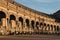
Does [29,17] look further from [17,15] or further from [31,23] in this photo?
[17,15]

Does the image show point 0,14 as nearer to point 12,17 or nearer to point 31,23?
point 12,17

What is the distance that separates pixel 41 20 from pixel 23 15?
1510 centimetres

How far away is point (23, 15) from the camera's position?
53.8 meters

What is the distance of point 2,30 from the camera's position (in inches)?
1312

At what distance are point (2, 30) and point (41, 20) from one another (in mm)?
35543

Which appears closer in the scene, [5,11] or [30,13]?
[5,11]

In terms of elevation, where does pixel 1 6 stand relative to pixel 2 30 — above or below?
above

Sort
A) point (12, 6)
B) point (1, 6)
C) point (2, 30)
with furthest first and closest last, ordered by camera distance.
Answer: point (12, 6) → point (1, 6) → point (2, 30)

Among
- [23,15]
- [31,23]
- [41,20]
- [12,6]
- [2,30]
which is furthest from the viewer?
[41,20]

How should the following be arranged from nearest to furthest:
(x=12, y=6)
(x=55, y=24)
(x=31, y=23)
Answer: (x=12, y=6) → (x=31, y=23) → (x=55, y=24)

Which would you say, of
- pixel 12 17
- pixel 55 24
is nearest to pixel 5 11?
pixel 12 17

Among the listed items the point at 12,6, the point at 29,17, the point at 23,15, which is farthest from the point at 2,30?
the point at 29,17

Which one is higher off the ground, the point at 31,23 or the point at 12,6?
the point at 12,6

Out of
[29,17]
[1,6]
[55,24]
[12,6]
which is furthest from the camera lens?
[55,24]
